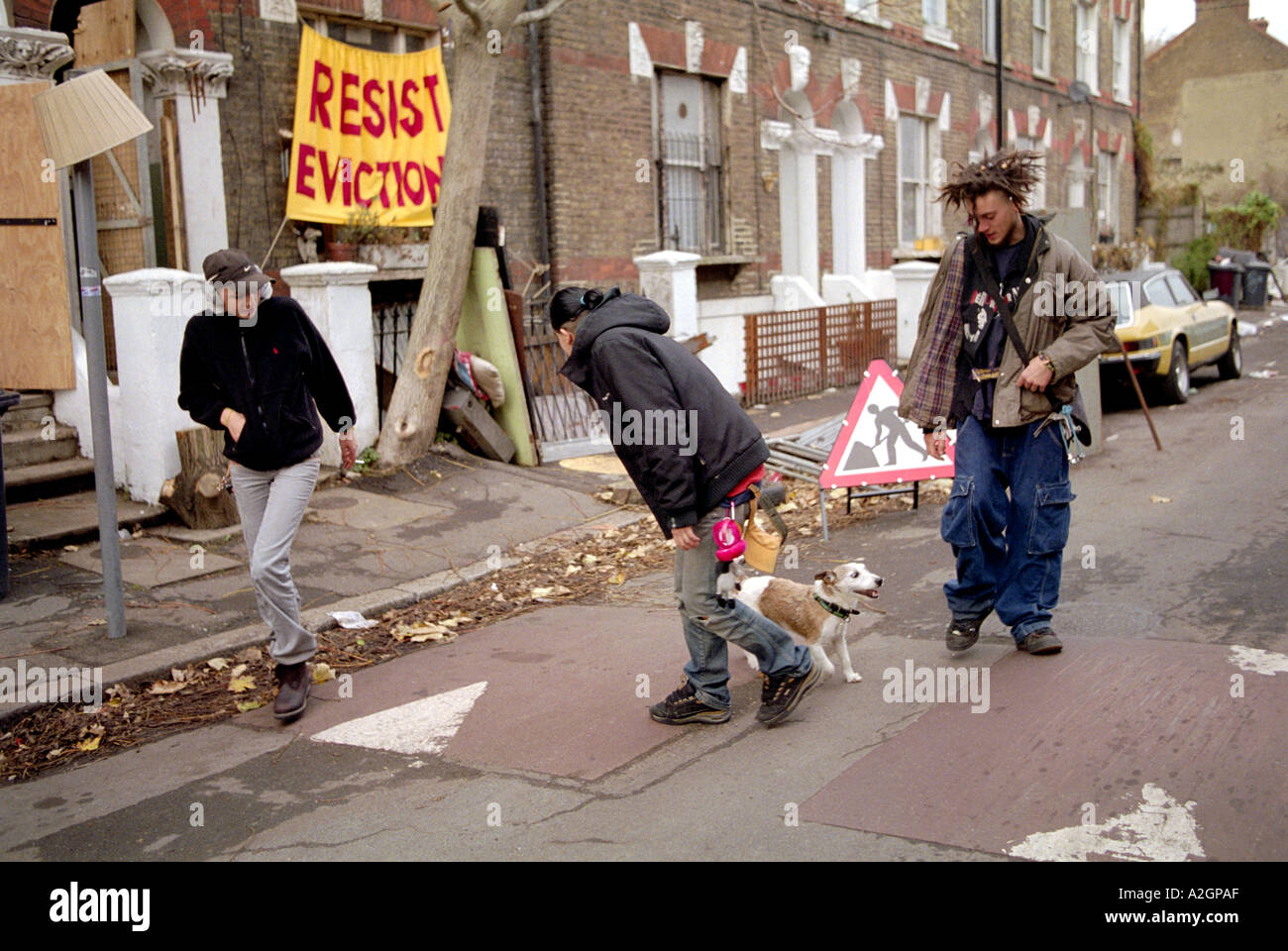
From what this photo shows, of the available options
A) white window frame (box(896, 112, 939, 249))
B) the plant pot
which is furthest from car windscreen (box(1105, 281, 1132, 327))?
the plant pot

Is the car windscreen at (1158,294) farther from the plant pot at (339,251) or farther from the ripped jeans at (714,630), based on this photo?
the ripped jeans at (714,630)

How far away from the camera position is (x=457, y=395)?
34.8 ft

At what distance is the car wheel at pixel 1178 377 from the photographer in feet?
46.2

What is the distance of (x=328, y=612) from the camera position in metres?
7.00

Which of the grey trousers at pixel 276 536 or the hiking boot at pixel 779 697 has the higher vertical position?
the grey trousers at pixel 276 536

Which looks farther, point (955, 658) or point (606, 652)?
point (606, 652)

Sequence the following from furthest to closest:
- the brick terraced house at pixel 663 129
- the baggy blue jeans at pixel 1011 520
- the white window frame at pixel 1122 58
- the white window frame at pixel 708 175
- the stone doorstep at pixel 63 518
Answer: the white window frame at pixel 1122 58 < the white window frame at pixel 708 175 < the brick terraced house at pixel 663 129 < the stone doorstep at pixel 63 518 < the baggy blue jeans at pixel 1011 520

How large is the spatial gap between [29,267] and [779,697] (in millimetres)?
6756

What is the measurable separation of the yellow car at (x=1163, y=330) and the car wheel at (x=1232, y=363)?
1.81ft

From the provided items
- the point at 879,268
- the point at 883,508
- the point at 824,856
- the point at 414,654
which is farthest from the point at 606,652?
the point at 879,268

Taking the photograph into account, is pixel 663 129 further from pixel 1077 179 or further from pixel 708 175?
pixel 1077 179

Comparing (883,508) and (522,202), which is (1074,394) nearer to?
(883,508)

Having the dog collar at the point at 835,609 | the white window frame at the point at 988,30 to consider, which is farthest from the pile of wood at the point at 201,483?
the white window frame at the point at 988,30

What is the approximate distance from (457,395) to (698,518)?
6.17 meters
